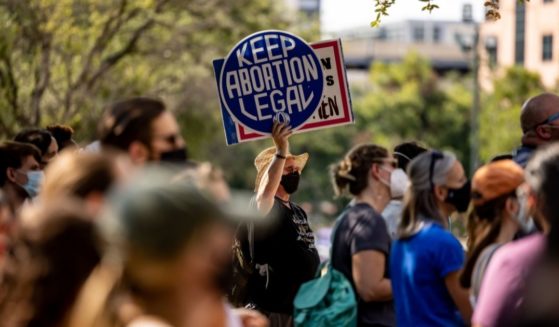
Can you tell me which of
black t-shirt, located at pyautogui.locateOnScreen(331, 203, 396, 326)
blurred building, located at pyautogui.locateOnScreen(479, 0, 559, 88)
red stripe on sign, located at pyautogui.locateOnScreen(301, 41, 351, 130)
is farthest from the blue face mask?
blurred building, located at pyautogui.locateOnScreen(479, 0, 559, 88)

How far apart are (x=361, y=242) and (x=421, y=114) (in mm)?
66551

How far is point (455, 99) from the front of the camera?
2867 inches

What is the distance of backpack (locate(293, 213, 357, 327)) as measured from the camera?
6629mm

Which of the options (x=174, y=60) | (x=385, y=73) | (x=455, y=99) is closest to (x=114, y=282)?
(x=174, y=60)

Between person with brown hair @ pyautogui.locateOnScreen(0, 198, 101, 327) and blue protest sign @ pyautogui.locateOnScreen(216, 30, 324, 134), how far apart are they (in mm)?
3309

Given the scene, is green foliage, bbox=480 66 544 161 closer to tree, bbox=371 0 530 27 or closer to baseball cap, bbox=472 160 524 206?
tree, bbox=371 0 530 27

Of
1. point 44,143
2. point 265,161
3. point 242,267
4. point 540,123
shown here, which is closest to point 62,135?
point 44,143

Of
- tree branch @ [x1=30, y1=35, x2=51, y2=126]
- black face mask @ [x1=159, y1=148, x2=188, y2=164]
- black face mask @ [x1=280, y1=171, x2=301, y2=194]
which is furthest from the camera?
tree branch @ [x1=30, y1=35, x2=51, y2=126]

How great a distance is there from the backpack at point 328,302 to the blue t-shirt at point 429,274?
28.7 inches

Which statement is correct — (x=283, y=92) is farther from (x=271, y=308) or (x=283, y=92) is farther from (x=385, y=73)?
(x=385, y=73)

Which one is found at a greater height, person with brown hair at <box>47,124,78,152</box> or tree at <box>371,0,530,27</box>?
tree at <box>371,0,530,27</box>

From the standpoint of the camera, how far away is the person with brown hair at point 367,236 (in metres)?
6.67

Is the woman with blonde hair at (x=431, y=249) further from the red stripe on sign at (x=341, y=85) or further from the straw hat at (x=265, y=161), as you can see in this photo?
the straw hat at (x=265, y=161)

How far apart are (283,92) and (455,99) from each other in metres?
66.2
